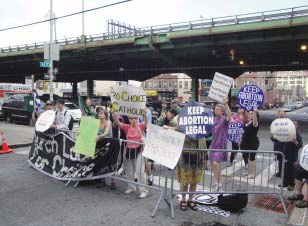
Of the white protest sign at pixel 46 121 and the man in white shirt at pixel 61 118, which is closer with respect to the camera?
the white protest sign at pixel 46 121

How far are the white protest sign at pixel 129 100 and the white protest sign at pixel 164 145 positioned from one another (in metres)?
0.72

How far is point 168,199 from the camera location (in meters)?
5.91

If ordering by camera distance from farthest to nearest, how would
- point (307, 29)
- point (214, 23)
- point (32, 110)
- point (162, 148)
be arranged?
1. point (214, 23)
2. point (307, 29)
3. point (32, 110)
4. point (162, 148)

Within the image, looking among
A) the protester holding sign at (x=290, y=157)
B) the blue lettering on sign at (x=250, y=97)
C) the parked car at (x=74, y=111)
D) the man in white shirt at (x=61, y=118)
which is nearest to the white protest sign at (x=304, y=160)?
the protester holding sign at (x=290, y=157)

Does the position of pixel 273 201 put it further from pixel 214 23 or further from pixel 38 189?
pixel 214 23

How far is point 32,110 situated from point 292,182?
17554 millimetres

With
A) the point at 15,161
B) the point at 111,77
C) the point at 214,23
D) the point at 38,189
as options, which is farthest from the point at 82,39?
the point at 38,189

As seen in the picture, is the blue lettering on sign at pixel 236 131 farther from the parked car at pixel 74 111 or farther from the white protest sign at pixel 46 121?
the parked car at pixel 74 111

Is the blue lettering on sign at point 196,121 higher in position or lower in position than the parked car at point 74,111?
higher

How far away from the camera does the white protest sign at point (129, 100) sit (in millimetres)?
6199

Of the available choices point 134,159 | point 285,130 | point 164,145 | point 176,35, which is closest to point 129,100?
point 134,159

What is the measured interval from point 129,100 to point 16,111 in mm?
17661

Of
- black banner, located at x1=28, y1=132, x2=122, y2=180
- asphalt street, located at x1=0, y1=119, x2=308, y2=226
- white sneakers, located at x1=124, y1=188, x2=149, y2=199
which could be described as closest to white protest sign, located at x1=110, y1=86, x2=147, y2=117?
black banner, located at x1=28, y1=132, x2=122, y2=180

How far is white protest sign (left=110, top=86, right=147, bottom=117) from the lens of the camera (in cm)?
620
